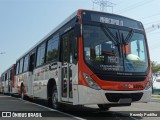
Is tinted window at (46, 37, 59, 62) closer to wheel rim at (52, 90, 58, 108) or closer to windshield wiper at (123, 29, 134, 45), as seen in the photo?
wheel rim at (52, 90, 58, 108)

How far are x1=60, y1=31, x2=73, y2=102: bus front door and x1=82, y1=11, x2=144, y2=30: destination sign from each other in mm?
984

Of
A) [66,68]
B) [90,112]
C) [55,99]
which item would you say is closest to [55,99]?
[55,99]

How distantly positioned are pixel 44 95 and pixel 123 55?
5.32 metres

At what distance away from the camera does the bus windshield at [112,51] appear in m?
10.4

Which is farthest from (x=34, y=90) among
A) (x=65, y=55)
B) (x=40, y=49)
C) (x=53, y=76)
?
(x=65, y=55)

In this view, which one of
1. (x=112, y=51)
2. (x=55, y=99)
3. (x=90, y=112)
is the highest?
(x=112, y=51)

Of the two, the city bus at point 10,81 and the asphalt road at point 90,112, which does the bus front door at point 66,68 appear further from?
the city bus at point 10,81

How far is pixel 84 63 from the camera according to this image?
10.2 m

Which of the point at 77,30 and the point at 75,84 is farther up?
the point at 77,30

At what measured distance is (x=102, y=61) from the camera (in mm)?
10406

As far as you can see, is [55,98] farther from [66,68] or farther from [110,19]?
[110,19]

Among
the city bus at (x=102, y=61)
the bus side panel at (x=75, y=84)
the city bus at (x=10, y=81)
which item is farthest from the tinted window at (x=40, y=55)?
the city bus at (x=10, y=81)

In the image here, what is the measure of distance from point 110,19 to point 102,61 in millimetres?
1738

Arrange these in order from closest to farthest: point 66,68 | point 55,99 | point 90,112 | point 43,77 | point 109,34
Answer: point 109,34, point 66,68, point 90,112, point 55,99, point 43,77
